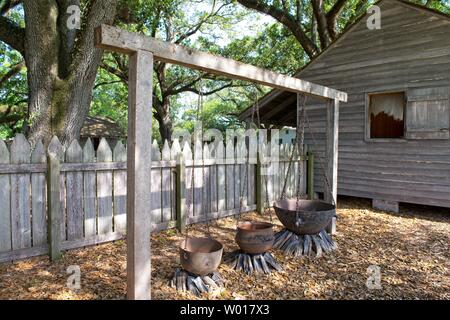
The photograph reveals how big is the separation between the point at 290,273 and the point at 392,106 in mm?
5676

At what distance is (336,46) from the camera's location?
8.31 meters

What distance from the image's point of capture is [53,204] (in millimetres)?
3980

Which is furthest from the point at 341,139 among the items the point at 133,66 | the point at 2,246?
the point at 2,246

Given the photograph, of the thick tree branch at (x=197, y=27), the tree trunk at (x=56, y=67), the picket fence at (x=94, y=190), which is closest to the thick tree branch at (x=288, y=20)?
the thick tree branch at (x=197, y=27)

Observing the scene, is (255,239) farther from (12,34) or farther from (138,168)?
(12,34)

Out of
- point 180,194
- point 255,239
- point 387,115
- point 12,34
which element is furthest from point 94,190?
point 387,115

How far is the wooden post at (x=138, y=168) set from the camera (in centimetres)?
279

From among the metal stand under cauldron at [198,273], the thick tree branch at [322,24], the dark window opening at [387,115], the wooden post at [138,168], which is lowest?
the metal stand under cauldron at [198,273]

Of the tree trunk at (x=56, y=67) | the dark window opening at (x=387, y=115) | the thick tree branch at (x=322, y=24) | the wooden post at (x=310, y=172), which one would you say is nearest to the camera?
the tree trunk at (x=56, y=67)

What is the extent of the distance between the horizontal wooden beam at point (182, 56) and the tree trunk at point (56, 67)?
3189 millimetres

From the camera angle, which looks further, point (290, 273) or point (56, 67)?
point (56, 67)

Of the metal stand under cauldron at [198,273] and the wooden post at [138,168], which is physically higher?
the wooden post at [138,168]

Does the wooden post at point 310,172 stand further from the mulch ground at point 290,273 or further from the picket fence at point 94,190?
the mulch ground at point 290,273
